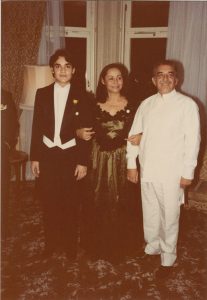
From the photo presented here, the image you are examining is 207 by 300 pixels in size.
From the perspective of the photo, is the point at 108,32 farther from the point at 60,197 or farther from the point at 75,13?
the point at 60,197

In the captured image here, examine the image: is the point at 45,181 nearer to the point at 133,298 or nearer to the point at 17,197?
the point at 133,298

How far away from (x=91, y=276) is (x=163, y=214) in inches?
28.9

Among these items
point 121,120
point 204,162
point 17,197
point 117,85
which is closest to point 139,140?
point 121,120

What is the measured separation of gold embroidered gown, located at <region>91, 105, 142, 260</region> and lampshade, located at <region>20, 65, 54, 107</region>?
1693 mm

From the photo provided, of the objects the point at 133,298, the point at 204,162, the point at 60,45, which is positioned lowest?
the point at 133,298

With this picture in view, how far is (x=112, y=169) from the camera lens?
9.16 ft

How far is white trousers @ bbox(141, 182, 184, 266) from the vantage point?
102 inches

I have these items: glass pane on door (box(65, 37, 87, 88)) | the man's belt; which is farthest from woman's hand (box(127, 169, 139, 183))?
glass pane on door (box(65, 37, 87, 88))

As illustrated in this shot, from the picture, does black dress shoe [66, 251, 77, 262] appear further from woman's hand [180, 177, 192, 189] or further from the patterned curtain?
the patterned curtain

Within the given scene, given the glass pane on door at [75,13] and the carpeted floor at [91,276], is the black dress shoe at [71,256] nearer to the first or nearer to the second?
the carpeted floor at [91,276]

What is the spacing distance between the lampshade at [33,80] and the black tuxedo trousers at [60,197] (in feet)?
5.45

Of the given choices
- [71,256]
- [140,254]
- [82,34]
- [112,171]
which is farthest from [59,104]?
[82,34]

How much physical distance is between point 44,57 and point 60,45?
0.85ft

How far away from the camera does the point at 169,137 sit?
2.48 meters
